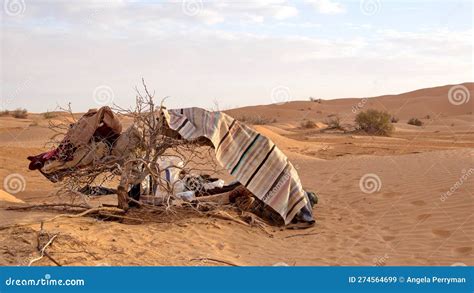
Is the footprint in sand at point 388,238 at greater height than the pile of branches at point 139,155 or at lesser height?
lesser

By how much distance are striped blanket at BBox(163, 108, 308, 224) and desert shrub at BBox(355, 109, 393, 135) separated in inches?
764

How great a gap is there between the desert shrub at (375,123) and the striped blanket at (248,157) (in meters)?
19.4

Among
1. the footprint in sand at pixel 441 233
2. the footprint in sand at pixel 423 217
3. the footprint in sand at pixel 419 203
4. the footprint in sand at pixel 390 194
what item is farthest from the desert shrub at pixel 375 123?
the footprint in sand at pixel 441 233

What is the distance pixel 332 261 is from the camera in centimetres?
667

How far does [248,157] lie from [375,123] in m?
20.2

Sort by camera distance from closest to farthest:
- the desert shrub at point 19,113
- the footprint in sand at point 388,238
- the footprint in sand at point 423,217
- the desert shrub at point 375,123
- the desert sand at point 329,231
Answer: the desert sand at point 329,231
the footprint in sand at point 388,238
the footprint in sand at point 423,217
the desert shrub at point 375,123
the desert shrub at point 19,113

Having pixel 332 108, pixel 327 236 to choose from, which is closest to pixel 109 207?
pixel 327 236

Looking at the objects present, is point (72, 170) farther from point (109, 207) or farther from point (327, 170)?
point (327, 170)

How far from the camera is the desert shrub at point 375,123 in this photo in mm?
26984

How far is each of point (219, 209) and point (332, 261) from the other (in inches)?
89.0

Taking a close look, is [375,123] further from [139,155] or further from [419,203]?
[139,155]

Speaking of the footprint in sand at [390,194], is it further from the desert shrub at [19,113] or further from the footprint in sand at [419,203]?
the desert shrub at [19,113]

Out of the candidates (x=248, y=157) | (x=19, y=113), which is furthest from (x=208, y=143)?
(x=19, y=113)

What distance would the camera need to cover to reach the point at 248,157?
27.1 ft
